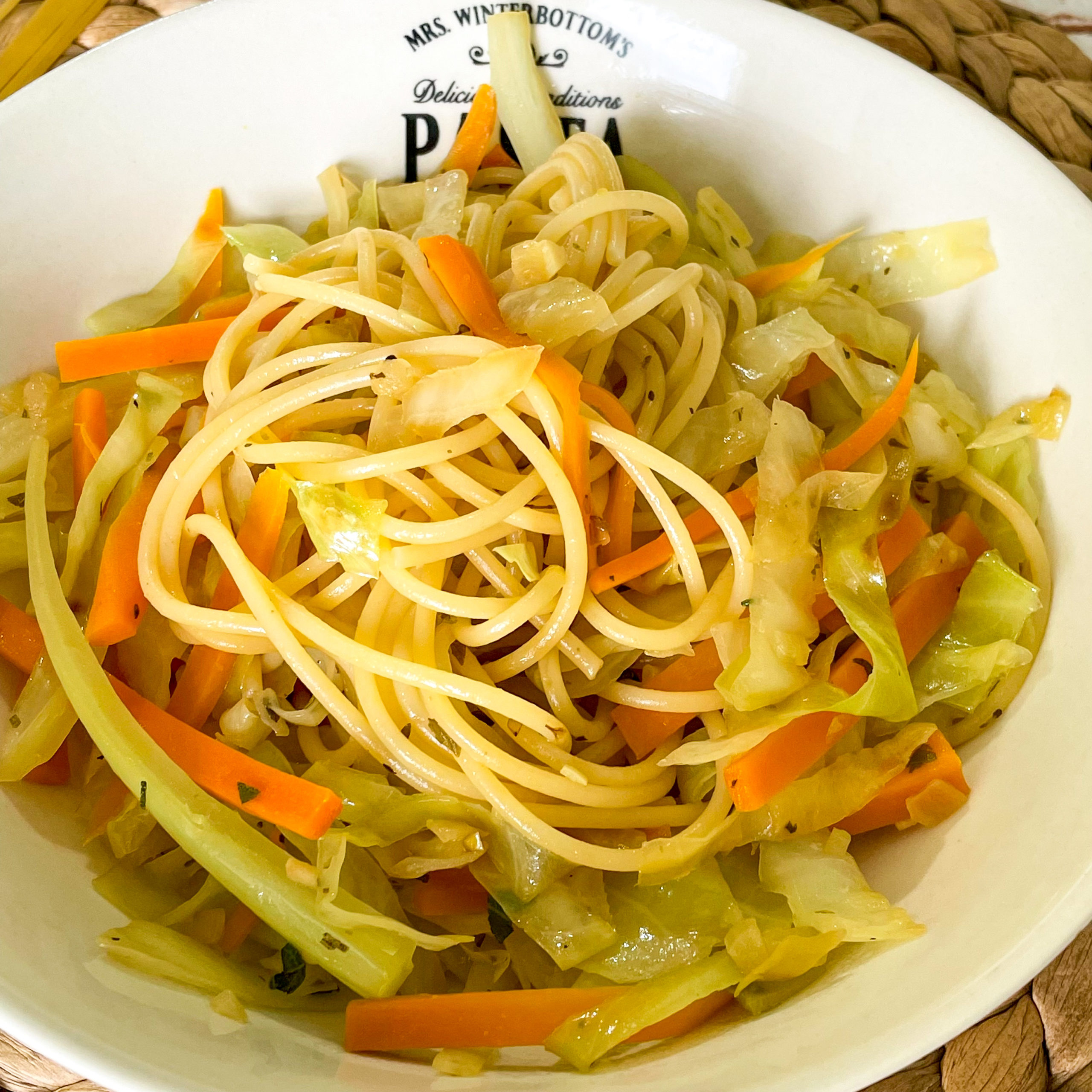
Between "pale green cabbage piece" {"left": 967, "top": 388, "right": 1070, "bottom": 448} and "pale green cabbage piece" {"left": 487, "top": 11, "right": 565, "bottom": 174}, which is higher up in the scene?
"pale green cabbage piece" {"left": 487, "top": 11, "right": 565, "bottom": 174}

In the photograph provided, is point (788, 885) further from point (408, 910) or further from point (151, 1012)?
point (151, 1012)

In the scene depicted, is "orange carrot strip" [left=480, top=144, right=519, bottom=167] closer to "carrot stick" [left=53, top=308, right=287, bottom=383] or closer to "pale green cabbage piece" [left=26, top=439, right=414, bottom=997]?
"carrot stick" [left=53, top=308, right=287, bottom=383]

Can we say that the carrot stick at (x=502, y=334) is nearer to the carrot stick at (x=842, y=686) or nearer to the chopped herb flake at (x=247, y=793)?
the carrot stick at (x=842, y=686)

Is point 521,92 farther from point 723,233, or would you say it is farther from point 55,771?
point 55,771

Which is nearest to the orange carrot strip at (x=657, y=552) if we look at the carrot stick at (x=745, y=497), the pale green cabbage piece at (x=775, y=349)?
the carrot stick at (x=745, y=497)

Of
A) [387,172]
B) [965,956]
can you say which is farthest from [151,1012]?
[387,172]

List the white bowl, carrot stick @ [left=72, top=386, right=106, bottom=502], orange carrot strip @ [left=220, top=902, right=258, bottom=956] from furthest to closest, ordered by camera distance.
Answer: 1. carrot stick @ [left=72, top=386, right=106, bottom=502]
2. orange carrot strip @ [left=220, top=902, right=258, bottom=956]
3. the white bowl

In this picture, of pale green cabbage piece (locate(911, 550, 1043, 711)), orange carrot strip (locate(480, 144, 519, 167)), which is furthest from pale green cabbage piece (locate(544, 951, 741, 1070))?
orange carrot strip (locate(480, 144, 519, 167))
